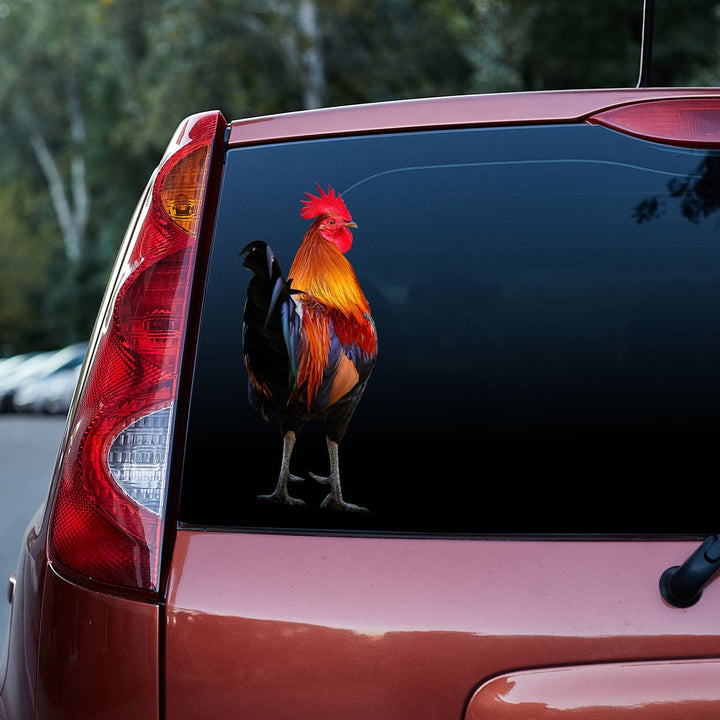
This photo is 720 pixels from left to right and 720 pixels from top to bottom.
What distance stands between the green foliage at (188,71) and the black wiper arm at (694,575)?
44.2 ft

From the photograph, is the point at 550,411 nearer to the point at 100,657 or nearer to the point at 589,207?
the point at 589,207

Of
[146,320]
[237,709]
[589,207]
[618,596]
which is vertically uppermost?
[589,207]

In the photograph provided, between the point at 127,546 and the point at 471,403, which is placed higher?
the point at 471,403

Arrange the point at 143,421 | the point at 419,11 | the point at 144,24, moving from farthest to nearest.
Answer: the point at 144,24
the point at 419,11
the point at 143,421

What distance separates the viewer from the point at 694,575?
1.28 metres

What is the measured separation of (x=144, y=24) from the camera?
2597 centimetres

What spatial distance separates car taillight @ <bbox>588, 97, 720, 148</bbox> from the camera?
1438 millimetres

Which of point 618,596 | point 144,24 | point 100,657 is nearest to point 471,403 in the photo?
point 618,596

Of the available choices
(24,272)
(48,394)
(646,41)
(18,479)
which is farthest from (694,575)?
(24,272)

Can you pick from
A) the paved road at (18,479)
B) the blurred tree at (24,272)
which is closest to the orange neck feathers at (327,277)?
the paved road at (18,479)

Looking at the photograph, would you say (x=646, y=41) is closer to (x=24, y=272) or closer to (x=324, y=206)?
(x=324, y=206)

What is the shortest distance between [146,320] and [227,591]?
1.34 ft

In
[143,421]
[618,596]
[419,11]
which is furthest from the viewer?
[419,11]

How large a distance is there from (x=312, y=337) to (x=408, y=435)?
7.8 inches
